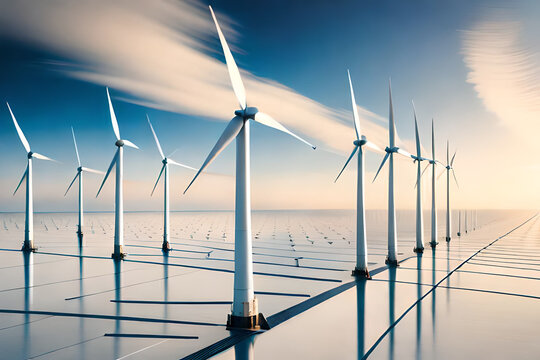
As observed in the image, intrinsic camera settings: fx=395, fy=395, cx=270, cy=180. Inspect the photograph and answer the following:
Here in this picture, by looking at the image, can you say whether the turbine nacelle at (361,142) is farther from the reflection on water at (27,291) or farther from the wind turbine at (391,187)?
the reflection on water at (27,291)

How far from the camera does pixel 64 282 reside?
65.5 feet

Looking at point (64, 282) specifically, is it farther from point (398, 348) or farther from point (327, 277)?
point (398, 348)

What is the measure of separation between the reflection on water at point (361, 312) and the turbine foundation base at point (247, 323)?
107 inches

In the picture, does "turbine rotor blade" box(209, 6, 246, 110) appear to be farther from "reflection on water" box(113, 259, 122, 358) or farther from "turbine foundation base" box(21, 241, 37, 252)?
"turbine foundation base" box(21, 241, 37, 252)

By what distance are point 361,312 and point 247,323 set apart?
4.53 meters

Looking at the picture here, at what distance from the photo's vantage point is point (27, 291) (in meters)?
17.8

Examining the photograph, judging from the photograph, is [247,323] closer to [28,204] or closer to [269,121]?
[269,121]

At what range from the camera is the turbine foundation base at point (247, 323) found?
11.4 metres

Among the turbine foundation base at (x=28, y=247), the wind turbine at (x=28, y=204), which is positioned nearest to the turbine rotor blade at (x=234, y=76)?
the wind turbine at (x=28, y=204)

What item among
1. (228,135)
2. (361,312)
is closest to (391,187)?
(361,312)

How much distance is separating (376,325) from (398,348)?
211 cm

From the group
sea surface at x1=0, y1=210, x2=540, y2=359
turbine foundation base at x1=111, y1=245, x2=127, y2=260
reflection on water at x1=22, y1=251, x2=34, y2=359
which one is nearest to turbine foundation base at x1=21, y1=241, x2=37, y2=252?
reflection on water at x1=22, y1=251, x2=34, y2=359

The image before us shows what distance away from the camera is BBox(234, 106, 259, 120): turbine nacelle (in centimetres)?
1177

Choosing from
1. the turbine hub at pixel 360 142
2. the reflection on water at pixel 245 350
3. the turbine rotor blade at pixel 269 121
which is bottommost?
the reflection on water at pixel 245 350
